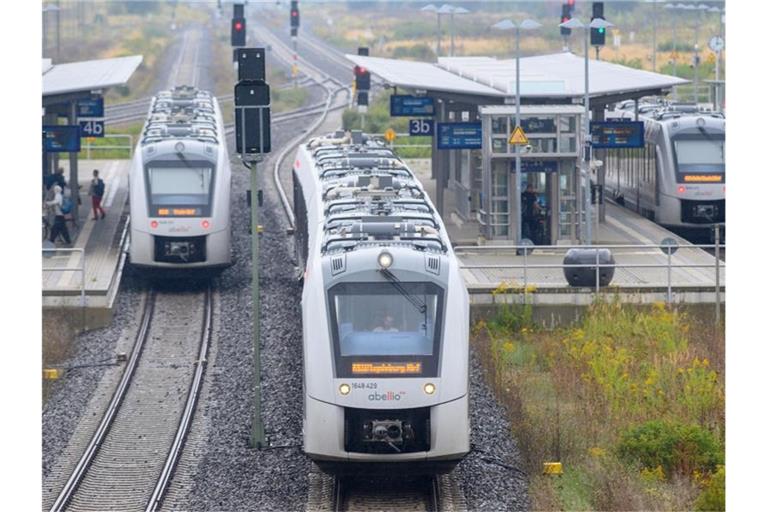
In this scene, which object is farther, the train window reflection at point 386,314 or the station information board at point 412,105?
the station information board at point 412,105

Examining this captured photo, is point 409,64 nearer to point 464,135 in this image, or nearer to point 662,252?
point 464,135

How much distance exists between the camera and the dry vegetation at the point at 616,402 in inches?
656

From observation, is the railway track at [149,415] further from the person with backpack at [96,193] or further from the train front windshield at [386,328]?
the person with backpack at [96,193]

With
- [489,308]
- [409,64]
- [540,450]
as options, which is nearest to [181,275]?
[489,308]

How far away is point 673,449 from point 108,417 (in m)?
7.97

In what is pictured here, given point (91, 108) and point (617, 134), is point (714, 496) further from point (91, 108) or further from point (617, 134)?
point (91, 108)

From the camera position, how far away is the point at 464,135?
3139cm

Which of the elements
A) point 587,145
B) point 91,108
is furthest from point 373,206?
point 91,108

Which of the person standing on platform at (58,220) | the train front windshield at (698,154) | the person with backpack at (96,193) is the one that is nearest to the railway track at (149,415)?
the person standing on platform at (58,220)

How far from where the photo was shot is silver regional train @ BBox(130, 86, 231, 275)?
27.8 metres

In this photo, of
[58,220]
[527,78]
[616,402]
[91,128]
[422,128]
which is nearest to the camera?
[616,402]

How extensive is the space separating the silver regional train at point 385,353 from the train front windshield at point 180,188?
10303 mm

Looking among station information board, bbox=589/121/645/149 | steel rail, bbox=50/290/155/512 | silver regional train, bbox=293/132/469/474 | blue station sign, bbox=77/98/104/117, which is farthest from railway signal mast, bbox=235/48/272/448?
blue station sign, bbox=77/98/104/117

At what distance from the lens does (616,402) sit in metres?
19.9
